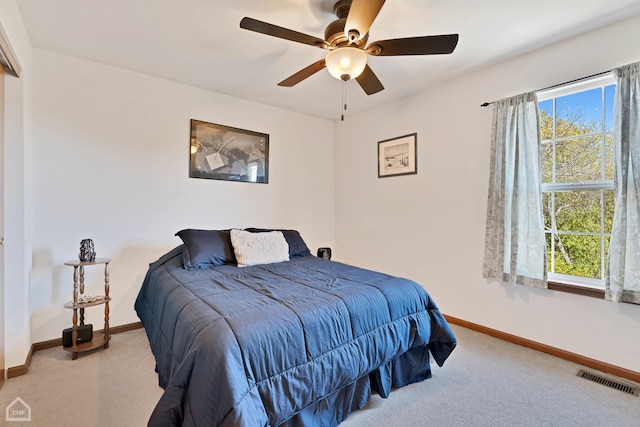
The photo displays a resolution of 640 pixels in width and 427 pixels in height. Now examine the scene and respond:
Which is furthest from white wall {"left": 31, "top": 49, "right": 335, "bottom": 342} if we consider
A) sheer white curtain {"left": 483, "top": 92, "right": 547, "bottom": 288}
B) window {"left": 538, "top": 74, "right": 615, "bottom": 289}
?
window {"left": 538, "top": 74, "right": 615, "bottom": 289}

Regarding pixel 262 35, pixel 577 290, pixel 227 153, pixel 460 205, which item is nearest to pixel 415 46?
pixel 262 35

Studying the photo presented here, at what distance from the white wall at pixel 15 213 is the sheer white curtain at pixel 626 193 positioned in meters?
4.17

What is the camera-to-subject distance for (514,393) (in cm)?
192

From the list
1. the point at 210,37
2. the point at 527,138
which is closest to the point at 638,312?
the point at 527,138

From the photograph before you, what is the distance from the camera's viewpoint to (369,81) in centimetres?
225

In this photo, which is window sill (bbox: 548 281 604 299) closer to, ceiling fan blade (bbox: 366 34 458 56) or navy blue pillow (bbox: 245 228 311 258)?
ceiling fan blade (bbox: 366 34 458 56)

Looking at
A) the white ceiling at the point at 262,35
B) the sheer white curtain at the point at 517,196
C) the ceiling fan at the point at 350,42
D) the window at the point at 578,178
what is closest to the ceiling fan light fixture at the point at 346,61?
the ceiling fan at the point at 350,42

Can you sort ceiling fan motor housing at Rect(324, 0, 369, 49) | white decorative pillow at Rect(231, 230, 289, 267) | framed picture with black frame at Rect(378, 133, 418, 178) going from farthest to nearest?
framed picture with black frame at Rect(378, 133, 418, 178) < white decorative pillow at Rect(231, 230, 289, 267) < ceiling fan motor housing at Rect(324, 0, 369, 49)

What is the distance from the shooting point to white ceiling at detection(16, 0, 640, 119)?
198 centimetres

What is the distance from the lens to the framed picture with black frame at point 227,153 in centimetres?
329

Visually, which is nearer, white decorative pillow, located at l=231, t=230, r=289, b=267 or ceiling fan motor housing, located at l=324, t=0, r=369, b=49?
ceiling fan motor housing, located at l=324, t=0, r=369, b=49

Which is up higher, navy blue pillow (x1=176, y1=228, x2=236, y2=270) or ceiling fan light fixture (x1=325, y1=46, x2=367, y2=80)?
ceiling fan light fixture (x1=325, y1=46, x2=367, y2=80)

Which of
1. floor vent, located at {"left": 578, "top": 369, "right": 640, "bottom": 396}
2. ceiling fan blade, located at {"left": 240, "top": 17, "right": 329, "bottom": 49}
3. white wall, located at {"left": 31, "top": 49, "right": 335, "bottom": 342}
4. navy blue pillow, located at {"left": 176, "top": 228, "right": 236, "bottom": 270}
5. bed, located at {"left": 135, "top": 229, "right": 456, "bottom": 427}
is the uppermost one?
ceiling fan blade, located at {"left": 240, "top": 17, "right": 329, "bottom": 49}

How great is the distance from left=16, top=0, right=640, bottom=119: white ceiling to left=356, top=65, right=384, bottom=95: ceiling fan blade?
0.35 m
